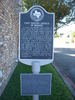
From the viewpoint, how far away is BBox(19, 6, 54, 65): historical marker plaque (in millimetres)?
5652

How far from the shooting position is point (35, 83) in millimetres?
5621

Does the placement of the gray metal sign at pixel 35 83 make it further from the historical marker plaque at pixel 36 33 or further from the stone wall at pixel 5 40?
the stone wall at pixel 5 40

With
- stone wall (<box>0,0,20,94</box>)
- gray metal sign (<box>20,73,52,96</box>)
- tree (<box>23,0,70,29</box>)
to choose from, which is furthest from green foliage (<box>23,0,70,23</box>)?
gray metal sign (<box>20,73,52,96</box>)

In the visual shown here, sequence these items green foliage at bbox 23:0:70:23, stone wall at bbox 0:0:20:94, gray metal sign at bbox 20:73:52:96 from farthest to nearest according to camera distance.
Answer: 1. green foliage at bbox 23:0:70:23
2. stone wall at bbox 0:0:20:94
3. gray metal sign at bbox 20:73:52:96

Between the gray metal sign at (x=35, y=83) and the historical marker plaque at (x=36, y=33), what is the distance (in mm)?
394

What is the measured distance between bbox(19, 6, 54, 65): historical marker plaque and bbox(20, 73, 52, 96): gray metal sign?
15.5 inches

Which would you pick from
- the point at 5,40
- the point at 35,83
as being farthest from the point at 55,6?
the point at 35,83

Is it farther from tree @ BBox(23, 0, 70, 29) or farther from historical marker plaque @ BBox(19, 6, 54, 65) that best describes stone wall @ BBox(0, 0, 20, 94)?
tree @ BBox(23, 0, 70, 29)

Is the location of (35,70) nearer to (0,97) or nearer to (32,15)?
(32,15)

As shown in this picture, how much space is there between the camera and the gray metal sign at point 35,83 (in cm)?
557

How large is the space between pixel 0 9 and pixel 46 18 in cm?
223

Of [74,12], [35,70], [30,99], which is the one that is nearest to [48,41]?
[35,70]

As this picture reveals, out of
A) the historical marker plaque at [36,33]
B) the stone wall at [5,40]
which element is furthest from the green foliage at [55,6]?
the historical marker plaque at [36,33]

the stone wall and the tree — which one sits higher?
the tree
